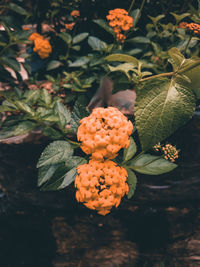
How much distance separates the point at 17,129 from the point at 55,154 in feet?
0.84

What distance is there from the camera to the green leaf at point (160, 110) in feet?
2.47

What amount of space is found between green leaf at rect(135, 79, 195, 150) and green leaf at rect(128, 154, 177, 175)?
0.70 ft

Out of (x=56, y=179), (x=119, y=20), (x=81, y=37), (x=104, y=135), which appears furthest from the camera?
(x=81, y=37)

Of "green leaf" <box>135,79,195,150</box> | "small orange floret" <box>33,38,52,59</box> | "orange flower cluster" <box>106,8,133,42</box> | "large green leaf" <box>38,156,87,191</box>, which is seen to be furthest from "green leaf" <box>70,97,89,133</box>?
"small orange floret" <box>33,38,52,59</box>

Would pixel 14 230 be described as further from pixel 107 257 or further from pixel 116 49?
pixel 116 49

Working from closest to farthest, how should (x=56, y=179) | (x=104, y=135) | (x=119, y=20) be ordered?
(x=104, y=135), (x=56, y=179), (x=119, y=20)

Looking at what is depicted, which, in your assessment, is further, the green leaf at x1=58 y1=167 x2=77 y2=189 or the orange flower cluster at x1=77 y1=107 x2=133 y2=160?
the green leaf at x1=58 y1=167 x2=77 y2=189

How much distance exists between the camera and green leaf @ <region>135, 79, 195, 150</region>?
29.7 inches

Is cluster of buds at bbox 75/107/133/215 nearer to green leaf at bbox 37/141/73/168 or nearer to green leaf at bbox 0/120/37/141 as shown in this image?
green leaf at bbox 37/141/73/168

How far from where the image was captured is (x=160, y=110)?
2.52 feet

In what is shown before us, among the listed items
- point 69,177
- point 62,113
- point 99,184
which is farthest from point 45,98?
point 99,184

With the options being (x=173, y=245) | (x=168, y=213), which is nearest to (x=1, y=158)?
(x=168, y=213)

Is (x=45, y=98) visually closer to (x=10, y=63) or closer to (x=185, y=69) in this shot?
(x=10, y=63)

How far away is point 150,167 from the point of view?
3.10ft
